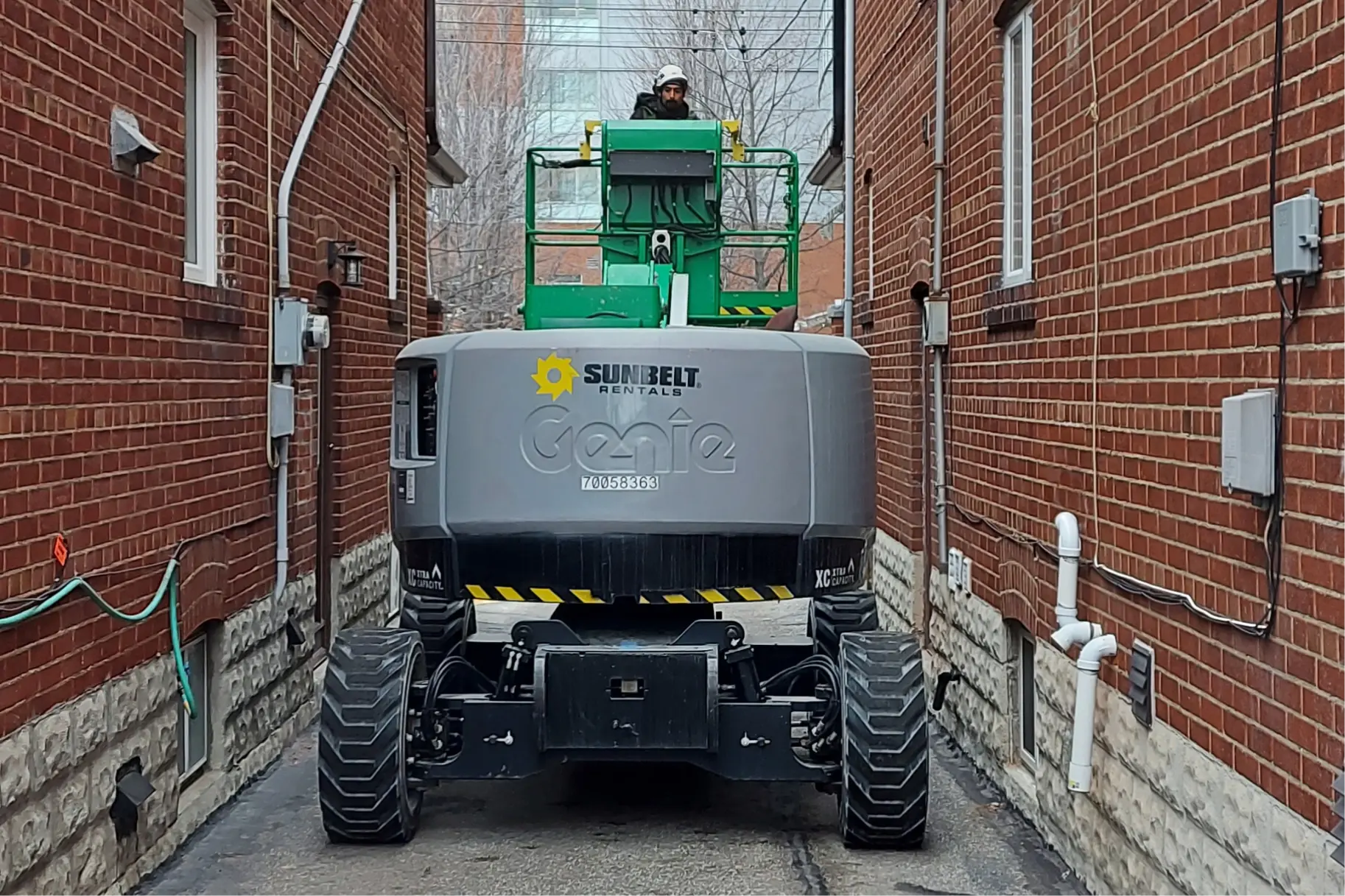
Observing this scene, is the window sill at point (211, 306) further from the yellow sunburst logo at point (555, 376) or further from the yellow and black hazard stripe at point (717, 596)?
the yellow and black hazard stripe at point (717, 596)

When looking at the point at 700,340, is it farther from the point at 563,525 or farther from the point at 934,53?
the point at 934,53

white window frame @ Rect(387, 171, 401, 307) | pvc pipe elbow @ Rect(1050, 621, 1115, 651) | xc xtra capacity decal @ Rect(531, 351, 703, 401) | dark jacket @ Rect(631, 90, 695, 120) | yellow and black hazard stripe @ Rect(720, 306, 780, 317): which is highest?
dark jacket @ Rect(631, 90, 695, 120)

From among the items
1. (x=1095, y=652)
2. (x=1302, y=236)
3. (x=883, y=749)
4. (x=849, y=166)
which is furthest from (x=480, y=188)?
(x=1302, y=236)

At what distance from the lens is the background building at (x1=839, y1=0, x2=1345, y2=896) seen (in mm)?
3838

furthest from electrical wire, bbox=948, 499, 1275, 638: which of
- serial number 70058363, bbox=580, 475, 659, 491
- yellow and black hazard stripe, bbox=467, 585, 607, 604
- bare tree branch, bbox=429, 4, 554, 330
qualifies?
bare tree branch, bbox=429, 4, 554, 330

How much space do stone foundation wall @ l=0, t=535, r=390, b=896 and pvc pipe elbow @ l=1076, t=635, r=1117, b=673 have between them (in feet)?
11.2

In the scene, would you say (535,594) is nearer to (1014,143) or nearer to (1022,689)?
(1022,689)

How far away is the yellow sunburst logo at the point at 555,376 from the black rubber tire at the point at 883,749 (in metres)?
1.62

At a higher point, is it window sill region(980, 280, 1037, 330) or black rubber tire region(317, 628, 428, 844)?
window sill region(980, 280, 1037, 330)

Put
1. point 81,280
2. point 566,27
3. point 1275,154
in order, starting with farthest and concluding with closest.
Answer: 1. point 566,27
2. point 81,280
3. point 1275,154

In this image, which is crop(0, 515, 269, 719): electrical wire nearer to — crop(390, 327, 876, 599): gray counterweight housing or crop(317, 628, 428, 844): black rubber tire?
crop(317, 628, 428, 844): black rubber tire

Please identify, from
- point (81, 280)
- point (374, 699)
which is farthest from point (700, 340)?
point (81, 280)

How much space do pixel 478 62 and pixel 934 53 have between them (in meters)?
26.8

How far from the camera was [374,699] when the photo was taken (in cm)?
635
